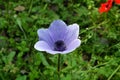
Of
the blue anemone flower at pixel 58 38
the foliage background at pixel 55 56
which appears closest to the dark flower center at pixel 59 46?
the blue anemone flower at pixel 58 38

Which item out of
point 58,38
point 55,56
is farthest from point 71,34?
point 55,56

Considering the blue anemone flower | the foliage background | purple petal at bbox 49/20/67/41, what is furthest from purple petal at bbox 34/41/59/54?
the foliage background

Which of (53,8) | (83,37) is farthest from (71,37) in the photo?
(53,8)

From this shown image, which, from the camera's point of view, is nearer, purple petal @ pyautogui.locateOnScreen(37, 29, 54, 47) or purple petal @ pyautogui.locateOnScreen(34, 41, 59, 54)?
purple petal @ pyautogui.locateOnScreen(34, 41, 59, 54)

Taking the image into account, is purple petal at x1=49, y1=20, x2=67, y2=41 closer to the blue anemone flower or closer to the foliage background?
the blue anemone flower

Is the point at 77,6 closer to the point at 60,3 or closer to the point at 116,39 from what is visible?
the point at 60,3

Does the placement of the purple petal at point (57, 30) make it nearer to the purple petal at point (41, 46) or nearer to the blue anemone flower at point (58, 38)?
the blue anemone flower at point (58, 38)
